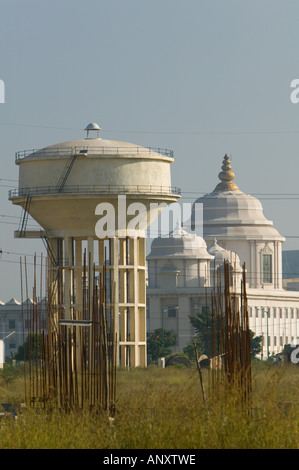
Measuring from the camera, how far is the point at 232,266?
12325 cm

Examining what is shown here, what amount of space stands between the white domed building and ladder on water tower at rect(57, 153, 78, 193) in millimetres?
55286

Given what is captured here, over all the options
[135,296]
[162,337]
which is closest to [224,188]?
[162,337]

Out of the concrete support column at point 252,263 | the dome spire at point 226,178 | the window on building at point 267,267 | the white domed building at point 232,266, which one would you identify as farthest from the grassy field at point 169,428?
the dome spire at point 226,178

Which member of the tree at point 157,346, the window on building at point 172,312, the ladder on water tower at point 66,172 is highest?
the ladder on water tower at point 66,172

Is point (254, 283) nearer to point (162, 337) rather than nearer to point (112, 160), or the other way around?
point (162, 337)

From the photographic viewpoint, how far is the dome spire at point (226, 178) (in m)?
161

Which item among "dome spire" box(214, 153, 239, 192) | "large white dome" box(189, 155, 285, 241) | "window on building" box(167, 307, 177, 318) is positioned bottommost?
"window on building" box(167, 307, 177, 318)

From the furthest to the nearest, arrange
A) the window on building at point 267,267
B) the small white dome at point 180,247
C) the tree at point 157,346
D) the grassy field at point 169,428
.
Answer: the window on building at point 267,267, the small white dome at point 180,247, the tree at point 157,346, the grassy field at point 169,428

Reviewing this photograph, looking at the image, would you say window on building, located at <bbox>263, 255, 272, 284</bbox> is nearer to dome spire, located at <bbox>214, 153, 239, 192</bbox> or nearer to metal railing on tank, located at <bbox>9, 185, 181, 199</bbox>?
dome spire, located at <bbox>214, 153, 239, 192</bbox>

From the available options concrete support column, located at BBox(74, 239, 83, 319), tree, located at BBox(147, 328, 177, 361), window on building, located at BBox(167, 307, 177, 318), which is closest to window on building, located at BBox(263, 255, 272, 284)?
window on building, located at BBox(167, 307, 177, 318)

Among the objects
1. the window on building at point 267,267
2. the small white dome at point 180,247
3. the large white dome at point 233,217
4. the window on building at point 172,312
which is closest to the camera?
the small white dome at point 180,247

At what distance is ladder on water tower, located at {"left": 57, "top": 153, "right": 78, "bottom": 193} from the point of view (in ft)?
205

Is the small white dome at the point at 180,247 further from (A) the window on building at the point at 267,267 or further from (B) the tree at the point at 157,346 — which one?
(B) the tree at the point at 157,346
